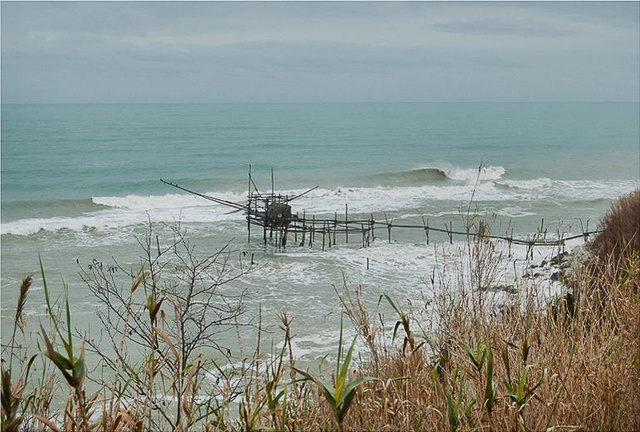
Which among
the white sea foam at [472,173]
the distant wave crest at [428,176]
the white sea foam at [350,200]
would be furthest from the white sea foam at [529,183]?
the white sea foam at [472,173]


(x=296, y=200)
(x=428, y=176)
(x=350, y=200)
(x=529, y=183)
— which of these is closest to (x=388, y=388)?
(x=296, y=200)

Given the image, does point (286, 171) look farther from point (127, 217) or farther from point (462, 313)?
point (462, 313)

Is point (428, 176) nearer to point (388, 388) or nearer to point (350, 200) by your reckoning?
point (350, 200)

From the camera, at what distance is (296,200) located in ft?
121

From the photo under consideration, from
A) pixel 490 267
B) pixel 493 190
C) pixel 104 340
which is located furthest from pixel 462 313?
pixel 493 190

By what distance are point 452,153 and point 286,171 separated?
1956cm

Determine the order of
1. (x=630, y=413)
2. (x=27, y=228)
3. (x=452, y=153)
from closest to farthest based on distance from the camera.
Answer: (x=630, y=413) < (x=27, y=228) < (x=452, y=153)

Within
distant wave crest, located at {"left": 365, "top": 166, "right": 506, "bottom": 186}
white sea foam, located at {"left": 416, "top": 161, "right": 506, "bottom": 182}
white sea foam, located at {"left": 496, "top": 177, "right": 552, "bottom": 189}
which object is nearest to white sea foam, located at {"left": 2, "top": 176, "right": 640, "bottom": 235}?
white sea foam, located at {"left": 496, "top": 177, "right": 552, "bottom": 189}

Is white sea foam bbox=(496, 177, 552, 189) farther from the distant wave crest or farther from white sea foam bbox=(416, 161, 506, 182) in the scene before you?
white sea foam bbox=(416, 161, 506, 182)

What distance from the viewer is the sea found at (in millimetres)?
17953

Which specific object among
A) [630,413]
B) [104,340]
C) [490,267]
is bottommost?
[104,340]

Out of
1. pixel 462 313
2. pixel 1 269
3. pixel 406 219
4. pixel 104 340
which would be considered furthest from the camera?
pixel 406 219

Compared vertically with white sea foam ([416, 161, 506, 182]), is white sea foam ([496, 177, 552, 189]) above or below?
below

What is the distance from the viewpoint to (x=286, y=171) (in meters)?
48.4
